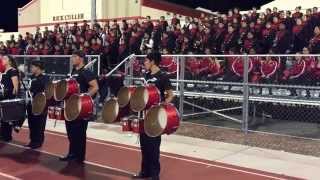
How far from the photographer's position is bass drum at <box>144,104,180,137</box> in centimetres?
748

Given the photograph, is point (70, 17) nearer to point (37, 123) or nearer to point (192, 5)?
point (192, 5)

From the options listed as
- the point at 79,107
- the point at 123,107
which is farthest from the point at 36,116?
the point at 123,107

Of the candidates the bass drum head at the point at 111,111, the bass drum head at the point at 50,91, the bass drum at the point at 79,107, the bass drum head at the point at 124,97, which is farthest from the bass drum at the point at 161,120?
the bass drum head at the point at 50,91

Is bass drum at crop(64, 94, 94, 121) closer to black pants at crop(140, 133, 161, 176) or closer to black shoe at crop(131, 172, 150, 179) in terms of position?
black pants at crop(140, 133, 161, 176)

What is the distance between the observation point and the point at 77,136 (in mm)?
9594

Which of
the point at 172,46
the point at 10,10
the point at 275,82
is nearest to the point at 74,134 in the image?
the point at 275,82

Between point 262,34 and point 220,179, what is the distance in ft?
25.9

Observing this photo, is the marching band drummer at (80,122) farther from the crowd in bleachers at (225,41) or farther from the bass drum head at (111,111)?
the crowd in bleachers at (225,41)

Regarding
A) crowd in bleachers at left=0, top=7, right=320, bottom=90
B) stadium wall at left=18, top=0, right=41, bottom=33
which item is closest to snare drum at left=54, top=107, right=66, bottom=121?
crowd in bleachers at left=0, top=7, right=320, bottom=90

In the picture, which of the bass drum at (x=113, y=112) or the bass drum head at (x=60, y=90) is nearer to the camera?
the bass drum at (x=113, y=112)

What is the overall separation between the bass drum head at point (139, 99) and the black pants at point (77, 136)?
1.77 metres

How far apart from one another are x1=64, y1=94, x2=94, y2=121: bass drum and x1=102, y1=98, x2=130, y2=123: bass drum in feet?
1.12

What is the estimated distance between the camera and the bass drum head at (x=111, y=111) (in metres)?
8.42

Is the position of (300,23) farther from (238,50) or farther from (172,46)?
(172,46)
